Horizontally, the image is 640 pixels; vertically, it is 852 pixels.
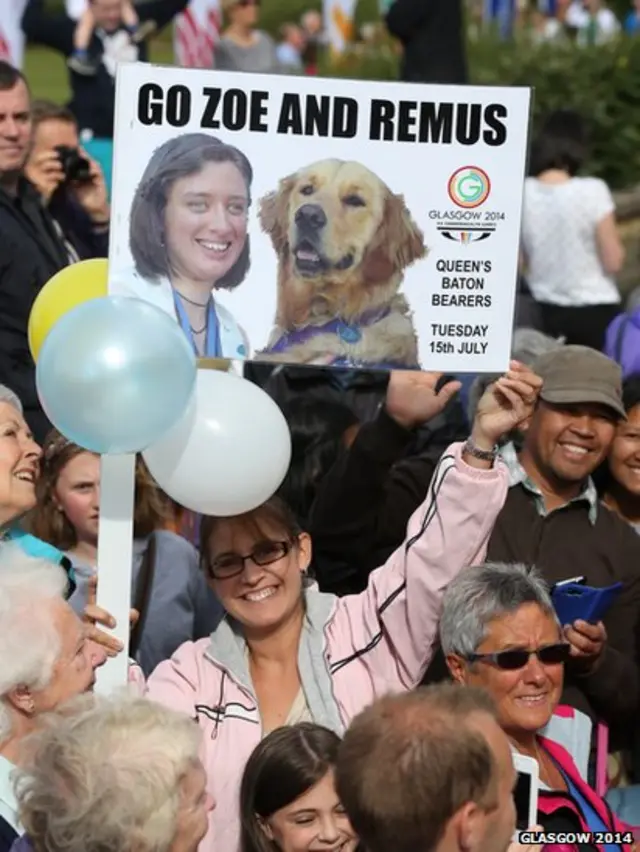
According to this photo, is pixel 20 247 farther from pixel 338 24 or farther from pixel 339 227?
pixel 338 24

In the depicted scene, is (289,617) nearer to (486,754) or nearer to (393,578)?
(393,578)

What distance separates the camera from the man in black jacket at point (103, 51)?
34.6ft

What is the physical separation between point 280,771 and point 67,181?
4.00 meters

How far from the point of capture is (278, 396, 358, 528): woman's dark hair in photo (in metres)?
5.42

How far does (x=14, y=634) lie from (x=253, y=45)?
9291mm

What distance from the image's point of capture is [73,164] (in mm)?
7402

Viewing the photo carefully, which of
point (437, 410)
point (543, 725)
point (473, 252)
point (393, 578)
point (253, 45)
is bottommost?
point (543, 725)

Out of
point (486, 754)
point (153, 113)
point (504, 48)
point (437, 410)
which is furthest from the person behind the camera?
point (504, 48)

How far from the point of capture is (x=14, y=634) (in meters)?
3.83

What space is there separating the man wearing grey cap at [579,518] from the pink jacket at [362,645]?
618 millimetres

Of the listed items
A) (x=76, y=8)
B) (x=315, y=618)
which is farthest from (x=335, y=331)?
(x=76, y=8)

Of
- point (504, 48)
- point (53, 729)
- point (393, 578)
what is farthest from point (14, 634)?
point (504, 48)

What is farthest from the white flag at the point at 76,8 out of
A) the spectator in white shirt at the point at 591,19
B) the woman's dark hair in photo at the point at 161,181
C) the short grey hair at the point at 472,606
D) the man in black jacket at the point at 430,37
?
the short grey hair at the point at 472,606

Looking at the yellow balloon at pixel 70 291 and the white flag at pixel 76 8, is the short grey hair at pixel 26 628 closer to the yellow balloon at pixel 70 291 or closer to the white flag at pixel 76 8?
the yellow balloon at pixel 70 291
